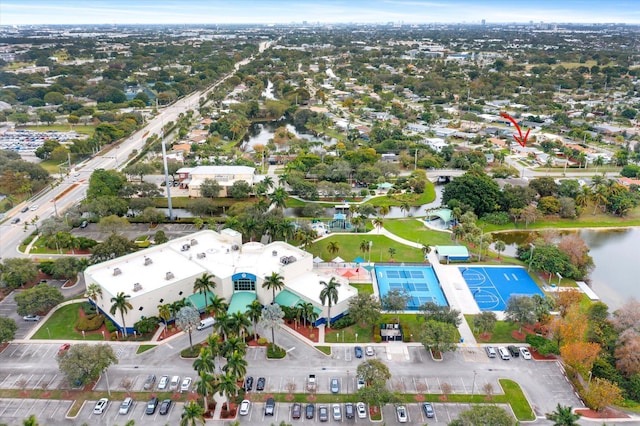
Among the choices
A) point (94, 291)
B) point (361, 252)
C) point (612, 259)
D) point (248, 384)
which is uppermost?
point (94, 291)

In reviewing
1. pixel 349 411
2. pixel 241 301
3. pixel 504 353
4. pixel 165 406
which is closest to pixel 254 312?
pixel 241 301

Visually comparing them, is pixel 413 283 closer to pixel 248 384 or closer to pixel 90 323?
pixel 248 384

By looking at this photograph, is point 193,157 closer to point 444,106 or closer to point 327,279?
point 327,279

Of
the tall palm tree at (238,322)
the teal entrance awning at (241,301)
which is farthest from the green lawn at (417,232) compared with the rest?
the tall palm tree at (238,322)

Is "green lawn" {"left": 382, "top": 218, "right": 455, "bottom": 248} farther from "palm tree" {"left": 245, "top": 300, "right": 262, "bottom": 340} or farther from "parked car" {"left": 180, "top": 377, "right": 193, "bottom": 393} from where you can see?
"parked car" {"left": 180, "top": 377, "right": 193, "bottom": 393}

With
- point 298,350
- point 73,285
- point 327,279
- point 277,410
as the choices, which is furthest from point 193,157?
point 277,410

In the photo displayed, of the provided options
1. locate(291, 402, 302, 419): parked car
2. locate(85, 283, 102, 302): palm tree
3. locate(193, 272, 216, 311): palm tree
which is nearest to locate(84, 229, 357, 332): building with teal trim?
locate(85, 283, 102, 302): palm tree

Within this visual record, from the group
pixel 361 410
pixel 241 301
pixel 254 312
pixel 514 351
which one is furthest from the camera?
pixel 241 301
